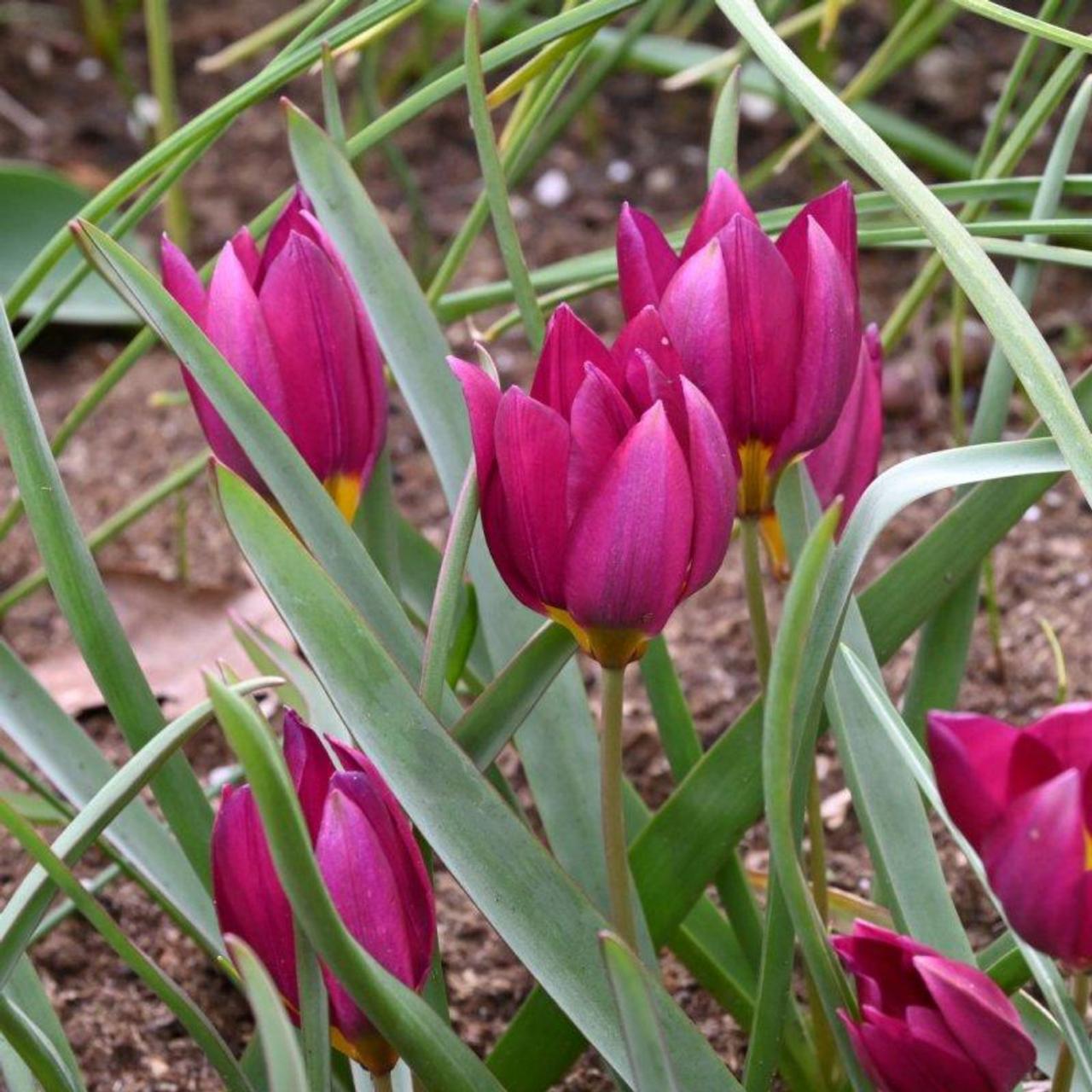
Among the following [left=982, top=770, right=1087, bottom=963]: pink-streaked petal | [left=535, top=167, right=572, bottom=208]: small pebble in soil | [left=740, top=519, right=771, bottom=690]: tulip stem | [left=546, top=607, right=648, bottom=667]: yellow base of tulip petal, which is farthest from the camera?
[left=535, top=167, right=572, bottom=208]: small pebble in soil

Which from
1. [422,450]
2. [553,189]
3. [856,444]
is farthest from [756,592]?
[553,189]

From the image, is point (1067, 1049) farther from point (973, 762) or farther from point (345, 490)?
point (345, 490)

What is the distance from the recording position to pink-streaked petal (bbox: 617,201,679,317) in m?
0.61

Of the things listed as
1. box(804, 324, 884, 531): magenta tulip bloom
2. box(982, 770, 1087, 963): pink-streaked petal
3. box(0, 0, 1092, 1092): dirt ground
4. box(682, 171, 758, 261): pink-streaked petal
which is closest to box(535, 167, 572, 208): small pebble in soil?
box(0, 0, 1092, 1092): dirt ground

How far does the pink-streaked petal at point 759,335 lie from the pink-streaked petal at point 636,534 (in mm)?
74

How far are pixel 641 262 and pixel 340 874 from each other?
0.76 ft

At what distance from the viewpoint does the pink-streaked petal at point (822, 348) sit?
1.89 feet

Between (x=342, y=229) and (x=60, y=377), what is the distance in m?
0.91

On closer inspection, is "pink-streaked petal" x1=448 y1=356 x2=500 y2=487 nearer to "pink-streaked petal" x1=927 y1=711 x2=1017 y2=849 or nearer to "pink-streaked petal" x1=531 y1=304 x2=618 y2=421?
"pink-streaked petal" x1=531 y1=304 x2=618 y2=421

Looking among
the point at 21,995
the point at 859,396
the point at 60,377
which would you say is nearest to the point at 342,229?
the point at 859,396

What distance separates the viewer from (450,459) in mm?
Result: 738

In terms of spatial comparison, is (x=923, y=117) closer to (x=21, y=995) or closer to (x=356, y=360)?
(x=356, y=360)

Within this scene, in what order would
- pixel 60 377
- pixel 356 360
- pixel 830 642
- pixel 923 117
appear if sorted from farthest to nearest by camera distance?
pixel 923 117
pixel 60 377
pixel 356 360
pixel 830 642

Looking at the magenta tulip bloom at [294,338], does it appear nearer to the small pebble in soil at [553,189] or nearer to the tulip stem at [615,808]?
the tulip stem at [615,808]
